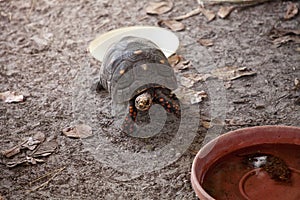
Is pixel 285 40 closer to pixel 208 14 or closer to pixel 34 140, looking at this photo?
pixel 208 14

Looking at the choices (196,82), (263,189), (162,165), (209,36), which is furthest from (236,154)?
Result: (209,36)

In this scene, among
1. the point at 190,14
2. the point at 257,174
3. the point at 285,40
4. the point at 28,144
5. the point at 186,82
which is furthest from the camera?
the point at 190,14

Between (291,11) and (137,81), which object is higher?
(137,81)

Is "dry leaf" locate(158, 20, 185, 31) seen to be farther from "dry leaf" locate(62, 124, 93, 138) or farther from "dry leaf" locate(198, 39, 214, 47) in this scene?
"dry leaf" locate(62, 124, 93, 138)

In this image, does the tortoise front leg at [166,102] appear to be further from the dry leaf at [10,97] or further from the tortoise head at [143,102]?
the dry leaf at [10,97]

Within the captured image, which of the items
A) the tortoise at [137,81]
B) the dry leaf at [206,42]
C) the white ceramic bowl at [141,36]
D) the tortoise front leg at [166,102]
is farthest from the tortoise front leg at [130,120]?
the dry leaf at [206,42]

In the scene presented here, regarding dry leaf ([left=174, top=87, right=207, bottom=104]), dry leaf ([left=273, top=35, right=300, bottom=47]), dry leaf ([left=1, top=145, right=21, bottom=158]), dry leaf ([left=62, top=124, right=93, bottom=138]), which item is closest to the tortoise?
dry leaf ([left=174, top=87, right=207, bottom=104])

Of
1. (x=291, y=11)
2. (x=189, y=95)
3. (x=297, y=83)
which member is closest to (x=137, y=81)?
(x=189, y=95)
